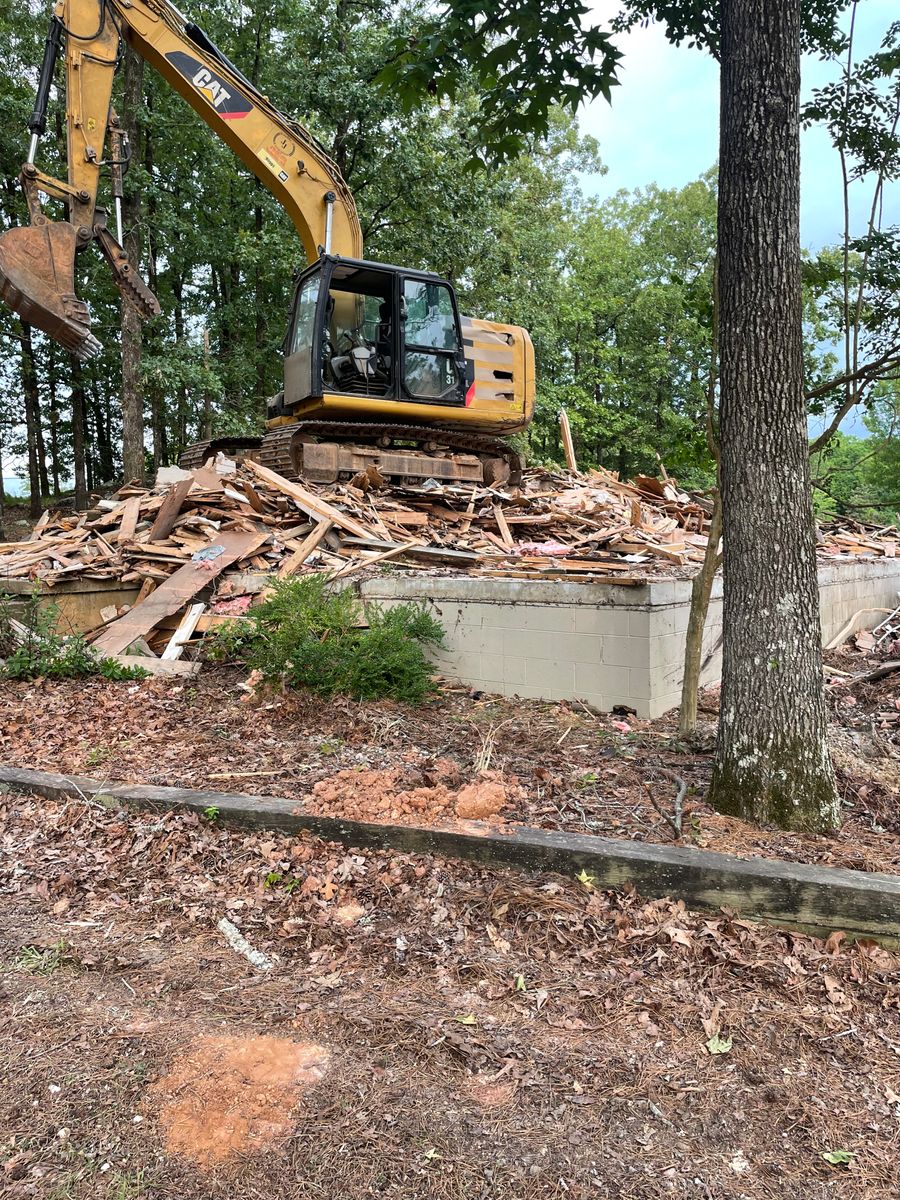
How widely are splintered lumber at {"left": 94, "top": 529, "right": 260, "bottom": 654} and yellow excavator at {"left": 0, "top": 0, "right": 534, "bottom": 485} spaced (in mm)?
1865

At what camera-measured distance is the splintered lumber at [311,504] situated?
28.7 feet

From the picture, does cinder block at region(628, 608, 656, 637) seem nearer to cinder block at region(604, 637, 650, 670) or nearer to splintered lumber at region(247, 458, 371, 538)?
cinder block at region(604, 637, 650, 670)

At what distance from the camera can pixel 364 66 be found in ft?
56.5

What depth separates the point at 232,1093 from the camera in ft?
7.70

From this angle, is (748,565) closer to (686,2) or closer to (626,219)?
(686,2)

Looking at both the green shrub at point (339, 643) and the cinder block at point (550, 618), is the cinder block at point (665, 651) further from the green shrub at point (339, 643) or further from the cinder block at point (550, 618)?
Answer: the green shrub at point (339, 643)

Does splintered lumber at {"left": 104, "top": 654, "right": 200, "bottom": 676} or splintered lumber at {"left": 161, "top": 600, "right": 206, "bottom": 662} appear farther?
splintered lumber at {"left": 161, "top": 600, "right": 206, "bottom": 662}

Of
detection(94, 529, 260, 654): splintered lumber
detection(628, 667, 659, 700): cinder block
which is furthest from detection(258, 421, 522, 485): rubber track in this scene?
detection(628, 667, 659, 700): cinder block

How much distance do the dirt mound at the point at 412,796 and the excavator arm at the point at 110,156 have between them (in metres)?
5.88

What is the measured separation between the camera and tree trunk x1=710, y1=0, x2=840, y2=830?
3.77m

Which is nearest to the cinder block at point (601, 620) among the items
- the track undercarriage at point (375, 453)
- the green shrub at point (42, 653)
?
the green shrub at point (42, 653)

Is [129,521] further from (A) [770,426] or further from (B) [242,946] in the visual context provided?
(A) [770,426]

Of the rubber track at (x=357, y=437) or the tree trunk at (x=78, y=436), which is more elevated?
the tree trunk at (x=78, y=436)

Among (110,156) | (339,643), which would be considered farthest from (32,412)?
(339,643)
